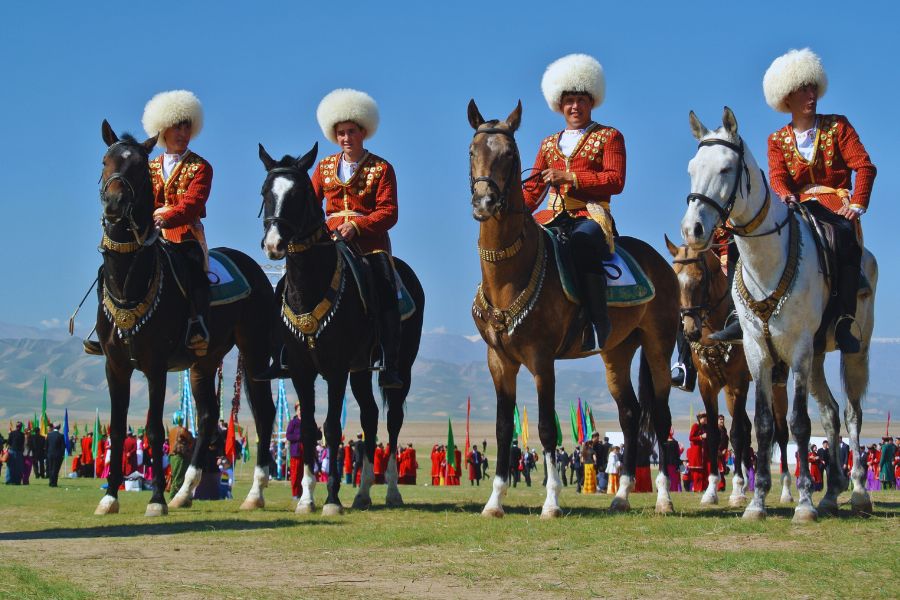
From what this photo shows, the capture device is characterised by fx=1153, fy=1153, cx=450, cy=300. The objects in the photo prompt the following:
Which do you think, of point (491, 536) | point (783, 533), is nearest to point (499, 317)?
point (491, 536)

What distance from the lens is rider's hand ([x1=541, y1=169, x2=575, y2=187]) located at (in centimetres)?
1329

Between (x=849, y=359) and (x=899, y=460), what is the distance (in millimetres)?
36704

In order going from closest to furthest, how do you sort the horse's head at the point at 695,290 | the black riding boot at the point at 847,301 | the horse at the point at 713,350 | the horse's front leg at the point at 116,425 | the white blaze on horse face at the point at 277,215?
the black riding boot at the point at 847,301
the white blaze on horse face at the point at 277,215
the horse's front leg at the point at 116,425
the horse at the point at 713,350
the horse's head at the point at 695,290

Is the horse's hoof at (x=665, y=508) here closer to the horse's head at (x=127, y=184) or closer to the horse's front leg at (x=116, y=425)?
the horse's front leg at (x=116, y=425)

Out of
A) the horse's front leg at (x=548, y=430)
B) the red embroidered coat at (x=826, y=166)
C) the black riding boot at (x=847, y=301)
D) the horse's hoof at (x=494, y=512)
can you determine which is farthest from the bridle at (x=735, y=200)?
the horse's hoof at (x=494, y=512)

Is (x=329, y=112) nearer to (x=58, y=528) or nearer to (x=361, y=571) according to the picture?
(x=58, y=528)

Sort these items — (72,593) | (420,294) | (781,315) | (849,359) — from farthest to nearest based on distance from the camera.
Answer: (420,294)
(849,359)
(781,315)
(72,593)

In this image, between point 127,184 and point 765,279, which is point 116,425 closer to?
point 127,184

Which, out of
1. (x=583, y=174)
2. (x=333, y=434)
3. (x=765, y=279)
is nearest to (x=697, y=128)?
(x=765, y=279)

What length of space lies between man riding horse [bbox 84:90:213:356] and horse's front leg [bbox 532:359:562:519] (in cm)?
446

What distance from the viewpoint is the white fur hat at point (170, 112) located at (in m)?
15.8

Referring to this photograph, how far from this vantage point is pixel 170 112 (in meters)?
15.8

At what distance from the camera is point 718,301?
17984 millimetres

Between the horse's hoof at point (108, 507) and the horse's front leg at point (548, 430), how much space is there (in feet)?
17.2
